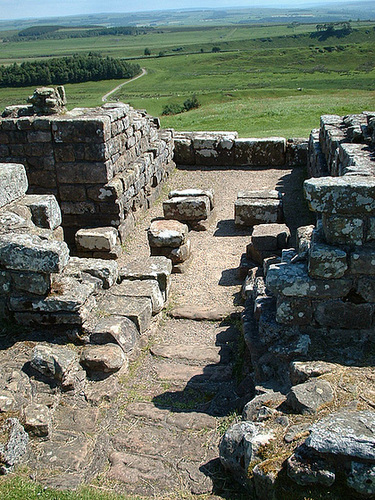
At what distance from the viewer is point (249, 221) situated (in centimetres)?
1243

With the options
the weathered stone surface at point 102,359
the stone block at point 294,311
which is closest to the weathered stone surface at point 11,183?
the weathered stone surface at point 102,359

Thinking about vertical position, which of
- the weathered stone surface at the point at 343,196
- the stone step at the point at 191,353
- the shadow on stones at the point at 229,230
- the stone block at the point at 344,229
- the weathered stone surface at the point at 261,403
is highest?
the weathered stone surface at the point at 343,196

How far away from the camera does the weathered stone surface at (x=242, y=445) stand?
4.01 meters

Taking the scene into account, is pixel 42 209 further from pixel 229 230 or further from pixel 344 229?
pixel 229 230

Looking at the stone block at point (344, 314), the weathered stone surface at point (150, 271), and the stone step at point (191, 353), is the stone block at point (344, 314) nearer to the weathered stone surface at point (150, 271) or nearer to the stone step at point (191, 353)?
the stone step at point (191, 353)

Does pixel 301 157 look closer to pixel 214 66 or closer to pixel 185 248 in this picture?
pixel 185 248

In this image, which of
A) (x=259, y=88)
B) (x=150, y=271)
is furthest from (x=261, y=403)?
(x=259, y=88)

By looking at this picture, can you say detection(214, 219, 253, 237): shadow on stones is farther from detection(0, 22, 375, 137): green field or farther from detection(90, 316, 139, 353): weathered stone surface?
detection(0, 22, 375, 137): green field

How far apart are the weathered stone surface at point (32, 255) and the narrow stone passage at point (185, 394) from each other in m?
1.68

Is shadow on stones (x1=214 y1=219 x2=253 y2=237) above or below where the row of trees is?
below

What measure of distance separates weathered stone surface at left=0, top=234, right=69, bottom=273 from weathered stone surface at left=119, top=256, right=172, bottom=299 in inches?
84.2

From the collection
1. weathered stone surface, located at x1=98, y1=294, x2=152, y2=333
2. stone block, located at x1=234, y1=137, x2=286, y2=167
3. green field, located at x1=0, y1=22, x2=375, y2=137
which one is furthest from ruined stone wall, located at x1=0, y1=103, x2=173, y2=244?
green field, located at x1=0, y1=22, x2=375, y2=137

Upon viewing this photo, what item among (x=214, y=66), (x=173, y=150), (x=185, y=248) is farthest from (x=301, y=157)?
(x=214, y=66)

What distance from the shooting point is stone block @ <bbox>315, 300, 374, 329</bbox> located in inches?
209
